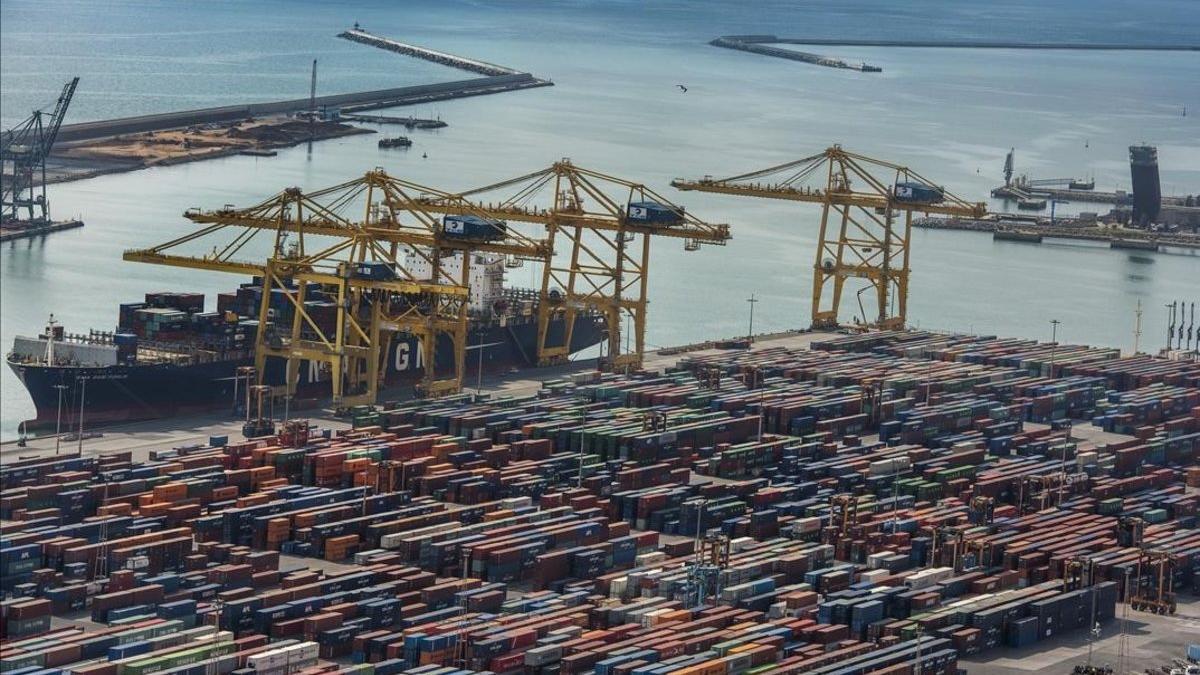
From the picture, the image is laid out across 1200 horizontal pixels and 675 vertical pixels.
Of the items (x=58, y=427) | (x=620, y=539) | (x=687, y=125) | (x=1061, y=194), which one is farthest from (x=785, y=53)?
(x=620, y=539)

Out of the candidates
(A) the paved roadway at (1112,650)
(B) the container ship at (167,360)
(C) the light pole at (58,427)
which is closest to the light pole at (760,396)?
(B) the container ship at (167,360)

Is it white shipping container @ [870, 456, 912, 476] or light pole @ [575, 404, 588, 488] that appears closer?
light pole @ [575, 404, 588, 488]

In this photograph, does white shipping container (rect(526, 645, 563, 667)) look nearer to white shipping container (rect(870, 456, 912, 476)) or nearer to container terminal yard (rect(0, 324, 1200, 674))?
container terminal yard (rect(0, 324, 1200, 674))

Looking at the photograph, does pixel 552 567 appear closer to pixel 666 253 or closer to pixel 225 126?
pixel 666 253

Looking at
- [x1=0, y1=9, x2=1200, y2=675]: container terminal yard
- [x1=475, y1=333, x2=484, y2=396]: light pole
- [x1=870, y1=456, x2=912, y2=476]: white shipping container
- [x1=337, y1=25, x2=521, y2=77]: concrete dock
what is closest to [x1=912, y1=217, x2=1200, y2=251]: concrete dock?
[x1=0, y1=9, x2=1200, y2=675]: container terminal yard

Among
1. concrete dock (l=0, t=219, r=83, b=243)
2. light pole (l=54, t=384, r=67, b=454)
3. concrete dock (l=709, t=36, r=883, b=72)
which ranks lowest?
light pole (l=54, t=384, r=67, b=454)

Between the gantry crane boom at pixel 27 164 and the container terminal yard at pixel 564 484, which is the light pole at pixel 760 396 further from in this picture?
the gantry crane boom at pixel 27 164
